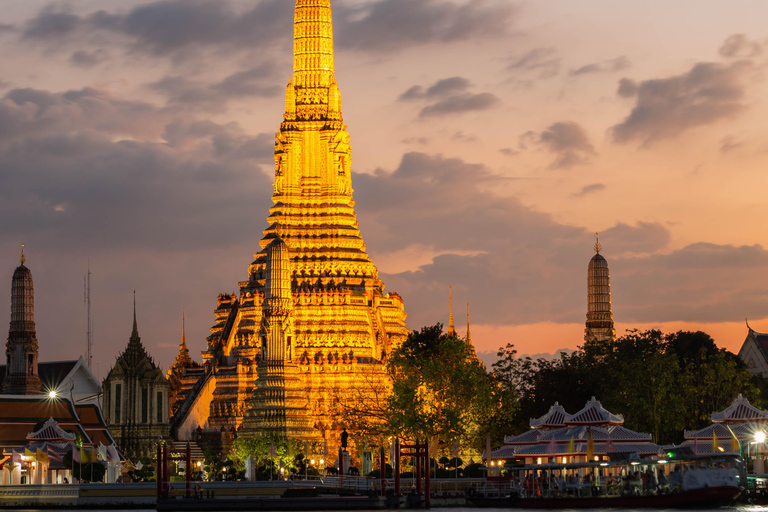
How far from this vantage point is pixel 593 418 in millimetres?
83875

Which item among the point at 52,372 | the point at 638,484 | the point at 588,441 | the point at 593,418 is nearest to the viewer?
the point at 638,484

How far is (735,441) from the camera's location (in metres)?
84.6

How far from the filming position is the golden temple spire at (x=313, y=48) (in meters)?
127

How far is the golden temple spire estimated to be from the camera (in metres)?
127

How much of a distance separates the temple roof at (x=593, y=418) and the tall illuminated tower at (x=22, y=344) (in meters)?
45.1

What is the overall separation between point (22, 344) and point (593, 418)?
154 feet

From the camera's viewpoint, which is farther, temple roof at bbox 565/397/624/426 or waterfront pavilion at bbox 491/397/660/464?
temple roof at bbox 565/397/624/426

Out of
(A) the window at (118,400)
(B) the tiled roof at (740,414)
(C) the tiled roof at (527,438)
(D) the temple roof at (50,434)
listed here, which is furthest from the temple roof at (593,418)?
(A) the window at (118,400)

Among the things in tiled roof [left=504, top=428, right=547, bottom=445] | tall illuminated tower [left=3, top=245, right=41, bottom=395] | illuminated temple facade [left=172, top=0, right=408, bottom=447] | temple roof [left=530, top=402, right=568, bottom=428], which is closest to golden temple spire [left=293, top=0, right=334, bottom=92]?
illuminated temple facade [left=172, top=0, right=408, bottom=447]

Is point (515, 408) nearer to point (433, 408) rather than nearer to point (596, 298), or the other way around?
point (433, 408)

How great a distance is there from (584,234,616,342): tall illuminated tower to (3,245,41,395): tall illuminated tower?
47.2 metres

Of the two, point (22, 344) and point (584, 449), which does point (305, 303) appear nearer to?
point (22, 344)

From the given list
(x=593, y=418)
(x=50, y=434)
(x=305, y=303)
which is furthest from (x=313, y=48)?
(x=593, y=418)

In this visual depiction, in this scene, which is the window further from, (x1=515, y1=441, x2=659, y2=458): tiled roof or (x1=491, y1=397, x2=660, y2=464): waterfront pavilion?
(x1=515, y1=441, x2=659, y2=458): tiled roof
